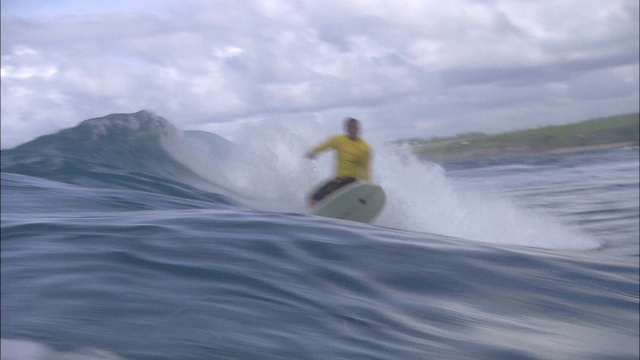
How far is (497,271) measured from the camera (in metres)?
6.34

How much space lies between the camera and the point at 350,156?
11.1m

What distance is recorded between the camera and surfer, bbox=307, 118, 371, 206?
11.0 m

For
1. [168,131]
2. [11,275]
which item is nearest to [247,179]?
[168,131]

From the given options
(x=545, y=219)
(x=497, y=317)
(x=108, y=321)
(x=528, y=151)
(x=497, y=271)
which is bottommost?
(x=108, y=321)

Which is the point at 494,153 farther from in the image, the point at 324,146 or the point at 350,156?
the point at 324,146

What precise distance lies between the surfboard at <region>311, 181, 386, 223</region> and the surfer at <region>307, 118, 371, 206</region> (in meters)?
0.26

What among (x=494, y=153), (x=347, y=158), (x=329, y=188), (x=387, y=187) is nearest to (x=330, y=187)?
(x=329, y=188)

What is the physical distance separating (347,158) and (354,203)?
81 cm

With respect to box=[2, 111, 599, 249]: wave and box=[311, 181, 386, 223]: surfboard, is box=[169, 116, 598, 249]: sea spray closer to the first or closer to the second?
box=[2, 111, 599, 249]: wave

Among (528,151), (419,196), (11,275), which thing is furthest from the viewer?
(528,151)

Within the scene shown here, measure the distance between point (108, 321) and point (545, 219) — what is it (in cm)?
1230

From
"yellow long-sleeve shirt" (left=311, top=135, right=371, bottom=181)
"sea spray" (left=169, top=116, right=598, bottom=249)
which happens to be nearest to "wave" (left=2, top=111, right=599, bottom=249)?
"sea spray" (left=169, top=116, right=598, bottom=249)

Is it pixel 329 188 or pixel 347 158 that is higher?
pixel 347 158

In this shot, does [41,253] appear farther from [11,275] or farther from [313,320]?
[313,320]
